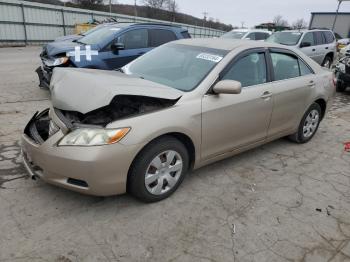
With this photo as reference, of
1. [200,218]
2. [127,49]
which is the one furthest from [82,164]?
[127,49]

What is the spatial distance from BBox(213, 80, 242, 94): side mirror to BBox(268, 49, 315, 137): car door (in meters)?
1.04

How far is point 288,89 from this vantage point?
173 inches

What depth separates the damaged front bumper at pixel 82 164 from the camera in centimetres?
273

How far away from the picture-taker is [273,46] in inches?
172

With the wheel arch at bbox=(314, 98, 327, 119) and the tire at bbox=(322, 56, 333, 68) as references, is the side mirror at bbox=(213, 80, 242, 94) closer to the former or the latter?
the wheel arch at bbox=(314, 98, 327, 119)

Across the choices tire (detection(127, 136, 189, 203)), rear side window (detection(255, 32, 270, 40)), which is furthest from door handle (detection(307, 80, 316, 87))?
rear side window (detection(255, 32, 270, 40))

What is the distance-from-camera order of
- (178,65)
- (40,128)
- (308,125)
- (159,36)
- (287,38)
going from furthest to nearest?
1. (287,38)
2. (159,36)
3. (308,125)
4. (178,65)
5. (40,128)

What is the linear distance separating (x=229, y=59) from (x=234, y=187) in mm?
1462

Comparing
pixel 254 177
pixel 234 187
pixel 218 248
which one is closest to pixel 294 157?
pixel 254 177

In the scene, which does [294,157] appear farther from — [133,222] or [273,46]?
[133,222]

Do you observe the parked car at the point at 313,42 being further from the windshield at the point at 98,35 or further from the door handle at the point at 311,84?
the door handle at the point at 311,84

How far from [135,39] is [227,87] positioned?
16.4 feet

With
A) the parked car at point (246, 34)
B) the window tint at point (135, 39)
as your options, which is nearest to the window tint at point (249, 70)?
the window tint at point (135, 39)

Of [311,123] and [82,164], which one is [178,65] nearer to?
[82,164]
